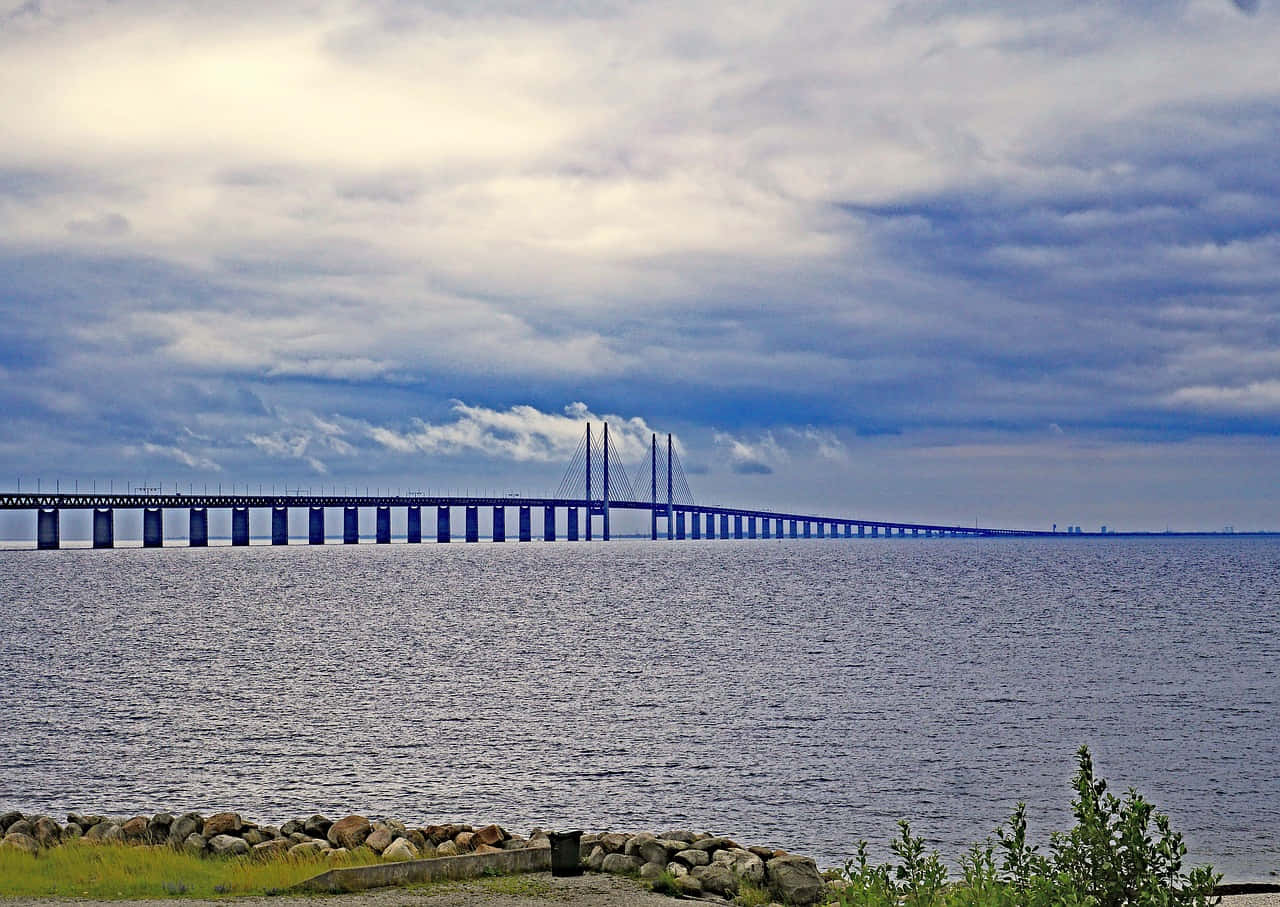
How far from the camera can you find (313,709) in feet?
136

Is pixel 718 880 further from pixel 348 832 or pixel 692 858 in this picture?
pixel 348 832

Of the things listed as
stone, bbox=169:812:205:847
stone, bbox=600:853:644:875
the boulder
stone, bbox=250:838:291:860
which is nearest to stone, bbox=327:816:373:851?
stone, bbox=250:838:291:860

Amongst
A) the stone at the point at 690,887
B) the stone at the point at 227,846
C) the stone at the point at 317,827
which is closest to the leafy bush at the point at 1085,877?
the stone at the point at 690,887

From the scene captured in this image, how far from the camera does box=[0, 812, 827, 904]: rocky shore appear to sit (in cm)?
1593

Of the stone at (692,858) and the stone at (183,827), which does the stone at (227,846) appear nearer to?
the stone at (183,827)

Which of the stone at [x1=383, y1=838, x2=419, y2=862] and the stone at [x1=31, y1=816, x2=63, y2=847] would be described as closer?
the stone at [x1=383, y1=838, x2=419, y2=862]

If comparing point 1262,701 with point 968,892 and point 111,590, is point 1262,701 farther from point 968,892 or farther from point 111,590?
point 111,590

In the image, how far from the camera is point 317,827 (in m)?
19.1

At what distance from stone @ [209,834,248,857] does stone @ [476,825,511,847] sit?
10.5ft

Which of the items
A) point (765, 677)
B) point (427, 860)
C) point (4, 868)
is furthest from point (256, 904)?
point (765, 677)

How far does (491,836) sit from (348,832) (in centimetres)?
208

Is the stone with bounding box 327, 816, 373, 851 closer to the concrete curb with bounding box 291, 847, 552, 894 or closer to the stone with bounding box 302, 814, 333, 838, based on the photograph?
the stone with bounding box 302, 814, 333, 838

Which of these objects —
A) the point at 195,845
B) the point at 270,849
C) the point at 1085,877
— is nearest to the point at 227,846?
the point at 195,845

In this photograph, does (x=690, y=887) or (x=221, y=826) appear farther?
(x=221, y=826)
